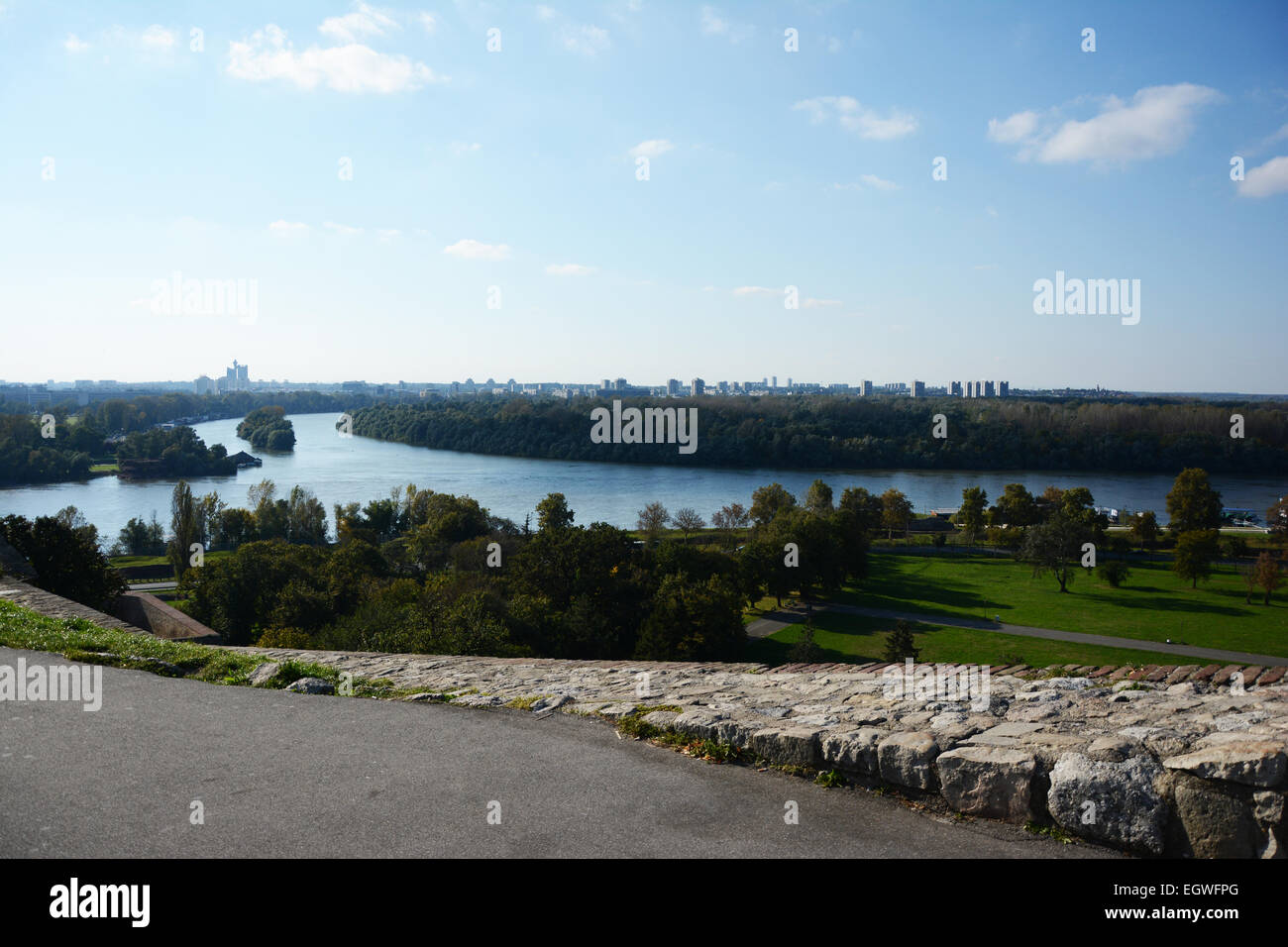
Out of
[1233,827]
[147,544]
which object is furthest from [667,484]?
[1233,827]

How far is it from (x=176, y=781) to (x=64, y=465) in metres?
87.5

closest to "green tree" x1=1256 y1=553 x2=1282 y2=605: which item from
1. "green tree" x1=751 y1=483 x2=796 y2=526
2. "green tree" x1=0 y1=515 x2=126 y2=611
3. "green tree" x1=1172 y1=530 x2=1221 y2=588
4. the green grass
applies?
"green tree" x1=1172 y1=530 x2=1221 y2=588

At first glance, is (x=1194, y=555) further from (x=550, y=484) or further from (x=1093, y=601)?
(x=550, y=484)

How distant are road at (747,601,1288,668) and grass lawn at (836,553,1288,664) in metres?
1.07

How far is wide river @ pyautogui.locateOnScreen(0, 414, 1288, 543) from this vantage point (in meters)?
66.6

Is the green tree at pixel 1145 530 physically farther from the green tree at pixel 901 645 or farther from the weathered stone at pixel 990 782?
the weathered stone at pixel 990 782

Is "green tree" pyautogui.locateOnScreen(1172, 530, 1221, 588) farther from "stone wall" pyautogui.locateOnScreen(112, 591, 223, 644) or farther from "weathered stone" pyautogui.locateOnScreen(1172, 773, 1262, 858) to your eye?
"weathered stone" pyautogui.locateOnScreen(1172, 773, 1262, 858)

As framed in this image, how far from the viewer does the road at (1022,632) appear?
3288 cm

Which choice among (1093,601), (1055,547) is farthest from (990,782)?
(1055,547)

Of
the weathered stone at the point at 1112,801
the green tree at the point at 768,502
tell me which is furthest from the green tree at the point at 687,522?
the weathered stone at the point at 1112,801

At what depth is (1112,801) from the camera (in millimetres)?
3814

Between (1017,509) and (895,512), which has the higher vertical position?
(1017,509)

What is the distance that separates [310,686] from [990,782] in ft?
17.8
